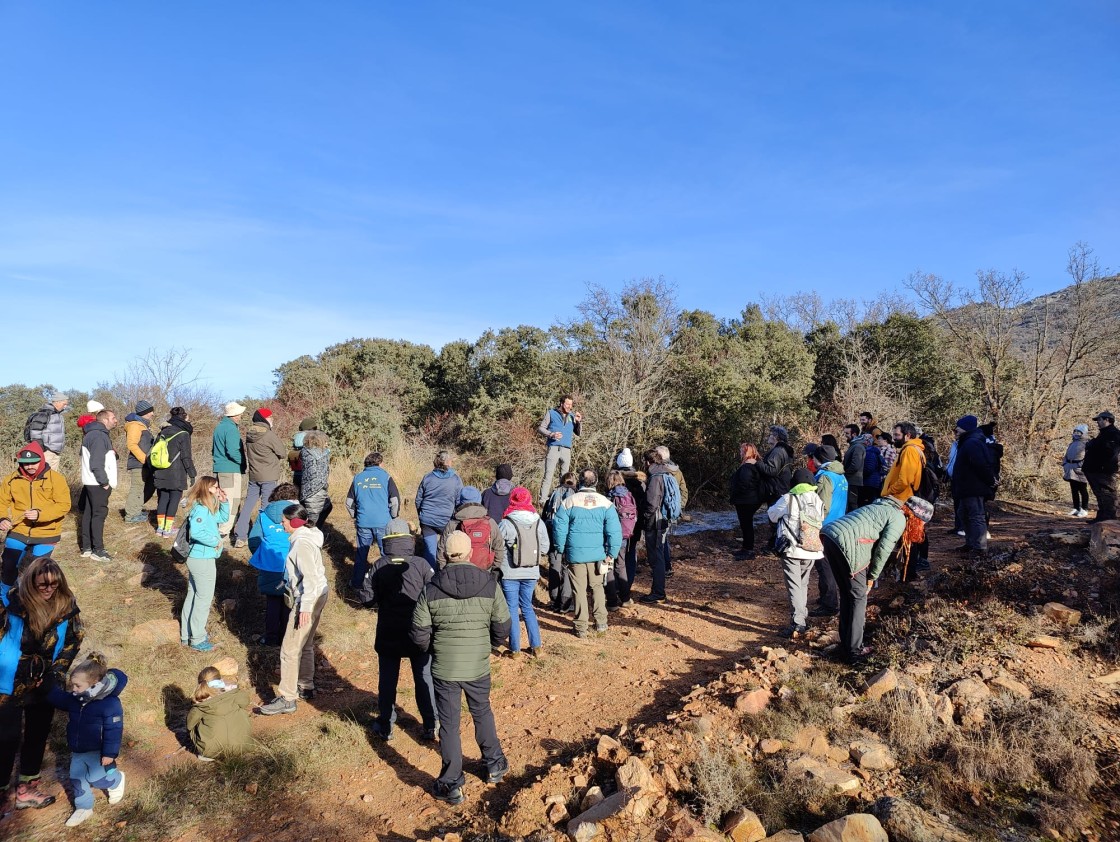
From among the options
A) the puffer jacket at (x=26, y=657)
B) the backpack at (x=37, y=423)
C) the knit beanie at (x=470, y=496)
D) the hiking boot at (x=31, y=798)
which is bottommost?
the hiking boot at (x=31, y=798)

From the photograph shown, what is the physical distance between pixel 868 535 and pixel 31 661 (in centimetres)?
658

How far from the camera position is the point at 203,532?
20.2 feet

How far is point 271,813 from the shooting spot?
453cm

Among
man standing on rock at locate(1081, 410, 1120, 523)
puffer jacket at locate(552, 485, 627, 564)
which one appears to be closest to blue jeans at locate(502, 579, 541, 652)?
puffer jacket at locate(552, 485, 627, 564)

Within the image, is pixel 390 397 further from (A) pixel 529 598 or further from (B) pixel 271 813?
(B) pixel 271 813

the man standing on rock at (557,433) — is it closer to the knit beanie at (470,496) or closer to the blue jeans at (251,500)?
the knit beanie at (470,496)

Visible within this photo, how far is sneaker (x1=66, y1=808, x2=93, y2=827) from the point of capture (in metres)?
4.36

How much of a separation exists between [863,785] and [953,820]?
1.72 ft

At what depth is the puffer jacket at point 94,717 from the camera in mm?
4379

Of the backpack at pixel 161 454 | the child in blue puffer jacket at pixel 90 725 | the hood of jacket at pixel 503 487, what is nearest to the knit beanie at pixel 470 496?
the hood of jacket at pixel 503 487

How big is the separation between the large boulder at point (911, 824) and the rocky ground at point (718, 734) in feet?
0.05

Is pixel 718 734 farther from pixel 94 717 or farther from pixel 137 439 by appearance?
pixel 137 439

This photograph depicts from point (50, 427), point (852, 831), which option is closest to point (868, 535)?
point (852, 831)

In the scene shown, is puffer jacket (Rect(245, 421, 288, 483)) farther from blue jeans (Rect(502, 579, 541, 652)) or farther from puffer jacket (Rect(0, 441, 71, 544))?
blue jeans (Rect(502, 579, 541, 652))
